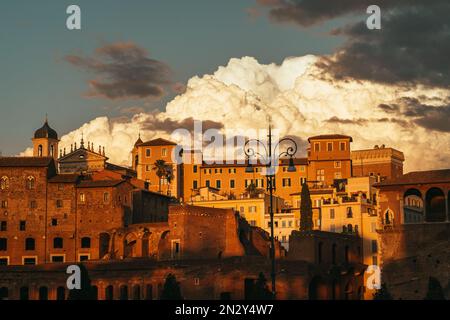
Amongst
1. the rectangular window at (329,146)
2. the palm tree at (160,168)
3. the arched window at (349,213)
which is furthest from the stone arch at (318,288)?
the palm tree at (160,168)

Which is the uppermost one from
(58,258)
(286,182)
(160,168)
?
(160,168)

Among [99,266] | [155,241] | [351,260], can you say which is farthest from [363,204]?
[99,266]

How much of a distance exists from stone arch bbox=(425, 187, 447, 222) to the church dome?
70607mm

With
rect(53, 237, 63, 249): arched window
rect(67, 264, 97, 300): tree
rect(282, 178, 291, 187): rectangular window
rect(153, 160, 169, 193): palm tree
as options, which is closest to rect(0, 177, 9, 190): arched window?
rect(53, 237, 63, 249): arched window

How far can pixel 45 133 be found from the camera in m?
146

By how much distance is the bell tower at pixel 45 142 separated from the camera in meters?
145

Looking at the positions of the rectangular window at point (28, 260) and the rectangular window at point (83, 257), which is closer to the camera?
the rectangular window at point (83, 257)

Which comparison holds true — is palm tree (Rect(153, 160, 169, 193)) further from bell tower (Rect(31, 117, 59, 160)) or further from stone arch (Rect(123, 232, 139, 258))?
stone arch (Rect(123, 232, 139, 258))

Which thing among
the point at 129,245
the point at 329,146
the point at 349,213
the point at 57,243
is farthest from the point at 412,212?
the point at 329,146

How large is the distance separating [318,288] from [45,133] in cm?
6532

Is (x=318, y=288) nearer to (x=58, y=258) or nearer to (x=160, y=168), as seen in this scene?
(x=58, y=258)

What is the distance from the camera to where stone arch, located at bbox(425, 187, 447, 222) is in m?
87.4

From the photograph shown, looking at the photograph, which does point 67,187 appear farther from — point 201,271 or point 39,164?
point 201,271

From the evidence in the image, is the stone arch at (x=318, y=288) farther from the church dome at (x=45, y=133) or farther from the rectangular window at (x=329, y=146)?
the church dome at (x=45, y=133)
